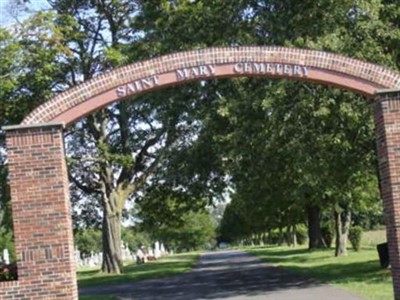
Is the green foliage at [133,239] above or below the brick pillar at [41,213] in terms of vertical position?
below

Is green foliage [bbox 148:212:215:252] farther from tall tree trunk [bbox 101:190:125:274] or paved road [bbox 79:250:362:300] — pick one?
paved road [bbox 79:250:362:300]

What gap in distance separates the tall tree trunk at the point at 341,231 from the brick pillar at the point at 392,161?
2199 cm

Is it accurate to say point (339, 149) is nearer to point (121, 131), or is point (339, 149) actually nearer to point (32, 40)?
point (32, 40)

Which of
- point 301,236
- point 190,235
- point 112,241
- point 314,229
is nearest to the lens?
point 112,241

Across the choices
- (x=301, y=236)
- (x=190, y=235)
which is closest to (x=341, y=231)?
(x=301, y=236)

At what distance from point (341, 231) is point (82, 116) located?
24.4m

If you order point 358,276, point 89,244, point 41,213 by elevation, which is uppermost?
point 41,213

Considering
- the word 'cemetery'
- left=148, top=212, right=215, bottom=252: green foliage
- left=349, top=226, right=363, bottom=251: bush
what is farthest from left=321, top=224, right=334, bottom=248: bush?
left=148, top=212, right=215, bottom=252: green foliage

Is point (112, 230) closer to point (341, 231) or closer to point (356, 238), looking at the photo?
point (341, 231)

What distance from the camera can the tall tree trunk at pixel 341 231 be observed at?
35188 millimetres

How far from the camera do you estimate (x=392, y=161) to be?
13320 mm

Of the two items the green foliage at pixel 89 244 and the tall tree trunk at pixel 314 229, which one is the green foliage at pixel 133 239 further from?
the tall tree trunk at pixel 314 229

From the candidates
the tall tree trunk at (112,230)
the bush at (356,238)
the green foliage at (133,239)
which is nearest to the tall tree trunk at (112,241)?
the tall tree trunk at (112,230)

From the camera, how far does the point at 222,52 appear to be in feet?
44.2
